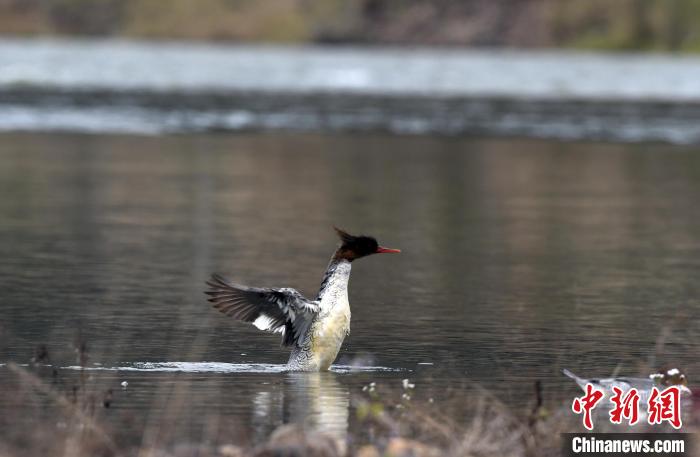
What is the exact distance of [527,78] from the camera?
7044cm

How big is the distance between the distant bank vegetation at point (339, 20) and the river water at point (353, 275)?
228 feet

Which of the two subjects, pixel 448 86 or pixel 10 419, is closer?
pixel 10 419

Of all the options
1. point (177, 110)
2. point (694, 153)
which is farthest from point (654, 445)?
point (177, 110)

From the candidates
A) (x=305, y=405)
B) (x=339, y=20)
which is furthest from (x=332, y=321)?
(x=339, y=20)

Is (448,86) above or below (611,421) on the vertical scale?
above

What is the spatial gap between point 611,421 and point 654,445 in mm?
523

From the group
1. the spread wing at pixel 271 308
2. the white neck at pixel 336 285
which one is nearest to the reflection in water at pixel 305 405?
the spread wing at pixel 271 308

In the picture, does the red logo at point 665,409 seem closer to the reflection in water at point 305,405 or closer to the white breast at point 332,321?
the reflection in water at point 305,405

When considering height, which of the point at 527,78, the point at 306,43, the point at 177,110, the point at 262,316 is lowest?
the point at 262,316

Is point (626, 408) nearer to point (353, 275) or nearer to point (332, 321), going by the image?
point (332, 321)

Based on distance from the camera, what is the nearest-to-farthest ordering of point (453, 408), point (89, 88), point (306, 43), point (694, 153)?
1. point (453, 408)
2. point (694, 153)
3. point (89, 88)
4. point (306, 43)

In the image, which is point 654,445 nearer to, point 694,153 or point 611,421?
point 611,421

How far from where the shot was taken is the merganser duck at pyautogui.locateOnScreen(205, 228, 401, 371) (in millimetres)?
11625

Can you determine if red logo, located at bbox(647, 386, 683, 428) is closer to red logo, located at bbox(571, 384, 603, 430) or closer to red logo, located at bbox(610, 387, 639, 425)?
red logo, located at bbox(610, 387, 639, 425)
